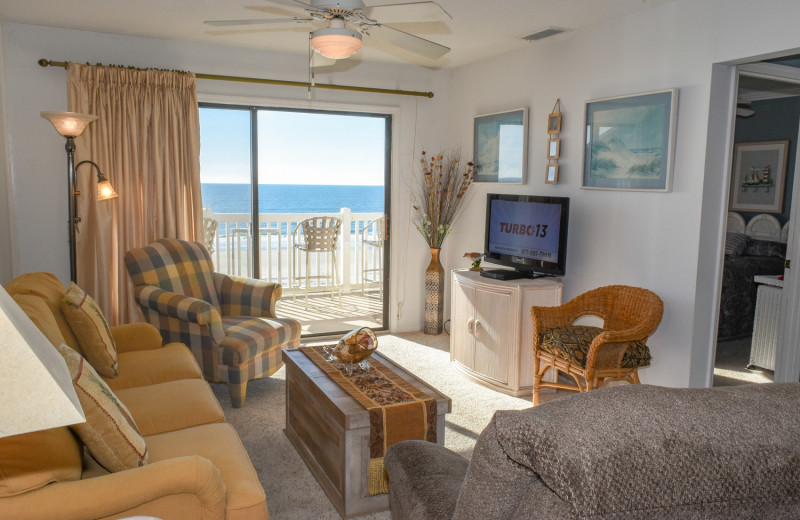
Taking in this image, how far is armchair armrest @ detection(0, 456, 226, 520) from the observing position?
1.50m

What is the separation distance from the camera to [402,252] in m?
5.70

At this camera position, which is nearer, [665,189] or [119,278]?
[665,189]

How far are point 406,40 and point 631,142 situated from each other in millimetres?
1709

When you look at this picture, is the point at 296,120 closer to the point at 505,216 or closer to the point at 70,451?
the point at 505,216

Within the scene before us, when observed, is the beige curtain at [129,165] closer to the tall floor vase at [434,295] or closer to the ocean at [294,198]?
the ocean at [294,198]

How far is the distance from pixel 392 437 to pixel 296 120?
11.6 ft

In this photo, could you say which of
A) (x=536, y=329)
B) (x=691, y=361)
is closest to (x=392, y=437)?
(x=536, y=329)

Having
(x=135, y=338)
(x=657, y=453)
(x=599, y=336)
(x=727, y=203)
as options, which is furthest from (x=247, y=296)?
(x=657, y=453)

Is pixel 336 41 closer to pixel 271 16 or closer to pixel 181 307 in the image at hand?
pixel 271 16

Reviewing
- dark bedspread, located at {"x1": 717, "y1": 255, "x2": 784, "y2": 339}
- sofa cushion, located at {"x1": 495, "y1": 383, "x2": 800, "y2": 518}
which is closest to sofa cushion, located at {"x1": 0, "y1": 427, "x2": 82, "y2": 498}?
sofa cushion, located at {"x1": 495, "y1": 383, "x2": 800, "y2": 518}

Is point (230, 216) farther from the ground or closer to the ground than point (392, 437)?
farther from the ground

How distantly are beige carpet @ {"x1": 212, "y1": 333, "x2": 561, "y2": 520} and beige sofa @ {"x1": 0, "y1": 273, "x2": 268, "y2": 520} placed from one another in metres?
0.51

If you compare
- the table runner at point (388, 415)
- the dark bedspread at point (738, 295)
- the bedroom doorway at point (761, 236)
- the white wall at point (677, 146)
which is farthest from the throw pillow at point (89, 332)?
the dark bedspread at point (738, 295)

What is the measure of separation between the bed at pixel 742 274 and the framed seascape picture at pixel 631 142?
1585 mm
